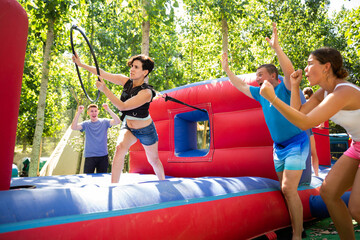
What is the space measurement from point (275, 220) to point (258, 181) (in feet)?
1.30

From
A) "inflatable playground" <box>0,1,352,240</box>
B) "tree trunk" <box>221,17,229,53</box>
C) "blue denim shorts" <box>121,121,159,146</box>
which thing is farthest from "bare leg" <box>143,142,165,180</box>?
"tree trunk" <box>221,17,229,53</box>

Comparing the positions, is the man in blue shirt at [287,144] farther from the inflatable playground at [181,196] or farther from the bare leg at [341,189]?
the bare leg at [341,189]

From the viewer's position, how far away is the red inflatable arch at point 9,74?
1.66m

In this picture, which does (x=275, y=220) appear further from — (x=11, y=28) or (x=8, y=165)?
(x=11, y=28)

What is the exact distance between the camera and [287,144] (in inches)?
108

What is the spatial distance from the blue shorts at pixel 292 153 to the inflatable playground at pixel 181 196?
35 centimetres

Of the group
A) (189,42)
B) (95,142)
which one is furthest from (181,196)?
(189,42)

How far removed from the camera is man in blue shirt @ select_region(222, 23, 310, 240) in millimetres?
2525

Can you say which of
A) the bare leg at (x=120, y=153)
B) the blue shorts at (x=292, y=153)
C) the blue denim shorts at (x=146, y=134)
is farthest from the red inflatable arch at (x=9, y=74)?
the blue shorts at (x=292, y=153)

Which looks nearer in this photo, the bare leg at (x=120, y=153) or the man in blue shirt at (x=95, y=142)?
the bare leg at (x=120, y=153)

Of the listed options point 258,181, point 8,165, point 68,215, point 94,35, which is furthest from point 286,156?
point 94,35

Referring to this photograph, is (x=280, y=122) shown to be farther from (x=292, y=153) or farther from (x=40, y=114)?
(x=40, y=114)

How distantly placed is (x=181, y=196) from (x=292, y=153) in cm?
112

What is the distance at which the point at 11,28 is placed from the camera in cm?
171
